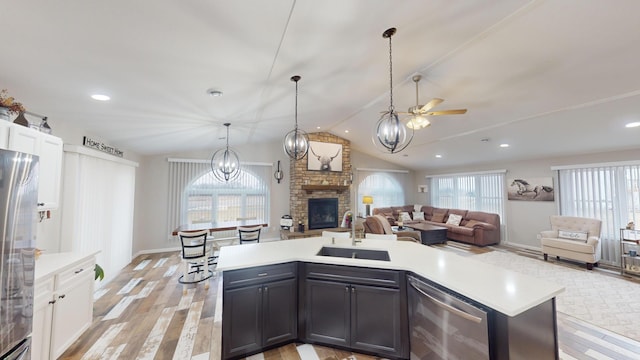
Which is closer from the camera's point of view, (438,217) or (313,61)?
(313,61)

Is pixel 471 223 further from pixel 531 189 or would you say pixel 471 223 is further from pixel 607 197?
pixel 607 197

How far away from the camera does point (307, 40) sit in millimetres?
2104

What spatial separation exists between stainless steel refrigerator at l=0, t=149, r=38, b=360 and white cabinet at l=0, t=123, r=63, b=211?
72cm

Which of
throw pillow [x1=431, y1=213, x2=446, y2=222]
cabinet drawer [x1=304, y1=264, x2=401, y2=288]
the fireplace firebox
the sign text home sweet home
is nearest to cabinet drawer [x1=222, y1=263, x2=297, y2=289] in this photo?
cabinet drawer [x1=304, y1=264, x2=401, y2=288]

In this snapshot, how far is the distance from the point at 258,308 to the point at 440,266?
5.69 feet

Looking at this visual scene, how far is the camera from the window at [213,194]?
5988 millimetres

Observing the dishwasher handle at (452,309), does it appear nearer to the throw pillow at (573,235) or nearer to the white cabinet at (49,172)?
the white cabinet at (49,172)

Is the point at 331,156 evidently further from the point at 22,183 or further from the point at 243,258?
the point at 22,183

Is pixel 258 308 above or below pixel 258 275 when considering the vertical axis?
below

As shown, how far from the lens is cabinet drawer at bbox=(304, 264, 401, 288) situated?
2096mm

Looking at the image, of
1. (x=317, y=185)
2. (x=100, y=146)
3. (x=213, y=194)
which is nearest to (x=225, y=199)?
(x=213, y=194)

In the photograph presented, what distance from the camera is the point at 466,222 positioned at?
7277 millimetres

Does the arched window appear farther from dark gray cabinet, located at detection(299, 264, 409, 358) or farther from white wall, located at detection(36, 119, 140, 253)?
dark gray cabinet, located at detection(299, 264, 409, 358)

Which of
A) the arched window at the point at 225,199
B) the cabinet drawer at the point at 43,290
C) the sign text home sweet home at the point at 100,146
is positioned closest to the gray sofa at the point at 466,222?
the arched window at the point at 225,199
